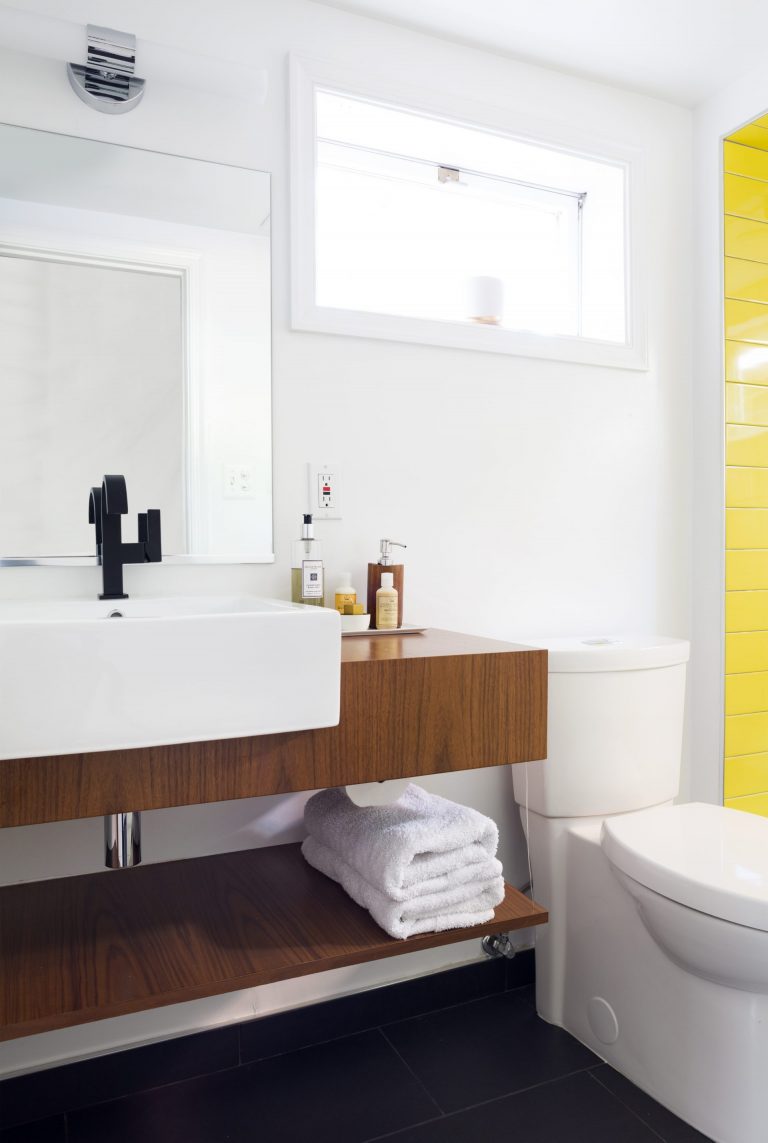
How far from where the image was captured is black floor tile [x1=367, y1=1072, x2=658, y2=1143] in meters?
1.37

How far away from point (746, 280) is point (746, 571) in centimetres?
75

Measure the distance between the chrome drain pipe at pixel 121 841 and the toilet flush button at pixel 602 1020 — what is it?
0.96m

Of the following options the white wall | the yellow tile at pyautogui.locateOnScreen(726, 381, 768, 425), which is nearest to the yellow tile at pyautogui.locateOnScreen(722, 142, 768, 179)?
the white wall

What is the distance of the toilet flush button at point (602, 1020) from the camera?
156cm

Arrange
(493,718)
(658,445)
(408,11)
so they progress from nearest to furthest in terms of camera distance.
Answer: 1. (493,718)
2. (408,11)
3. (658,445)

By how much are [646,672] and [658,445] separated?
2.27 feet

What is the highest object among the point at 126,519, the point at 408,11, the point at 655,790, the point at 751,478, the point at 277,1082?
the point at 408,11

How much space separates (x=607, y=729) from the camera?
1644 mm

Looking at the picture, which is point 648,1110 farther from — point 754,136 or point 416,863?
point 754,136

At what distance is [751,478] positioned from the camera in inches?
82.6

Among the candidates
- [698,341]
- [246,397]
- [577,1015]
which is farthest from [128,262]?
[577,1015]

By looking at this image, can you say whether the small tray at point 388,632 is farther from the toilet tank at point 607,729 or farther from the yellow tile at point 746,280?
the yellow tile at point 746,280

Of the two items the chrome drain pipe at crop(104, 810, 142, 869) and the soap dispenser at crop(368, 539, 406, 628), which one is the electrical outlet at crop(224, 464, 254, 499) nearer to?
the soap dispenser at crop(368, 539, 406, 628)

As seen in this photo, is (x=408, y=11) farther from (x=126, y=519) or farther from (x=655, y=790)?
(x=655, y=790)
